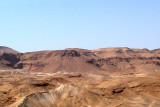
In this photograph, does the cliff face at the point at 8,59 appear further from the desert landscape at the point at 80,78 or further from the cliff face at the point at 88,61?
the cliff face at the point at 88,61

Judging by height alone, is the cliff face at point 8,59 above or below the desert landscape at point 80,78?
above

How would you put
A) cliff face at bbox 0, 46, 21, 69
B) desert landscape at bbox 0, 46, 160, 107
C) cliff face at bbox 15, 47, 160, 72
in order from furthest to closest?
cliff face at bbox 15, 47, 160, 72, cliff face at bbox 0, 46, 21, 69, desert landscape at bbox 0, 46, 160, 107

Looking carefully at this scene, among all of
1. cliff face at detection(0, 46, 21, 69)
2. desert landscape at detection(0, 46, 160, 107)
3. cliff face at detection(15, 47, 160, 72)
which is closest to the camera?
desert landscape at detection(0, 46, 160, 107)

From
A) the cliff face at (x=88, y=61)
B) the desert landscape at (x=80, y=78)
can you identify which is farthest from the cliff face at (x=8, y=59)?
the cliff face at (x=88, y=61)

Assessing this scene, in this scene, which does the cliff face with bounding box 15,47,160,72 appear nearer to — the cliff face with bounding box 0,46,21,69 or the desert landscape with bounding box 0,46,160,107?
the desert landscape with bounding box 0,46,160,107

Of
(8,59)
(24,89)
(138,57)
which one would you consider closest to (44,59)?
(8,59)

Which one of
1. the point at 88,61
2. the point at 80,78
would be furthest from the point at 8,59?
the point at 80,78

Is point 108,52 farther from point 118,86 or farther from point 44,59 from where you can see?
point 118,86

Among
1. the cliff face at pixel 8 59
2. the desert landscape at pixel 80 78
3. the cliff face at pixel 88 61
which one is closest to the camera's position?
the desert landscape at pixel 80 78

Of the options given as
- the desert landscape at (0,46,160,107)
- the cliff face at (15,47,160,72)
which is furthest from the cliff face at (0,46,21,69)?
the cliff face at (15,47,160,72)

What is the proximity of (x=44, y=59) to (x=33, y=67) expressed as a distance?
6.49 m

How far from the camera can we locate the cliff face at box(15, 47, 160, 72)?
94.3 metres

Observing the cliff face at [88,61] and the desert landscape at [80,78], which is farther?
the cliff face at [88,61]

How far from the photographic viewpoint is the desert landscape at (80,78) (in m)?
25.6
